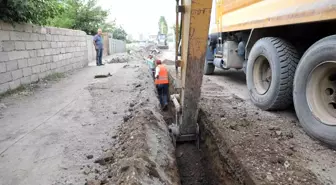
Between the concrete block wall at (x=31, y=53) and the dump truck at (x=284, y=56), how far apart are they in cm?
398

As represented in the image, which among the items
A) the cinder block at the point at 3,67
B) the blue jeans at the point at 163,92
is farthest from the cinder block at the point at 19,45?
the blue jeans at the point at 163,92

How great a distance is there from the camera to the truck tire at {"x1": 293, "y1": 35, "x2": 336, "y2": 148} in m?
2.98

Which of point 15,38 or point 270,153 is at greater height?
point 15,38

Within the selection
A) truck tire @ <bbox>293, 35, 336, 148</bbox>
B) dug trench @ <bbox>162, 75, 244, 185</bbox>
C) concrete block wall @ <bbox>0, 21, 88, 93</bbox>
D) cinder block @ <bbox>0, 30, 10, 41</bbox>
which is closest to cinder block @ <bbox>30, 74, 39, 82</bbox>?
concrete block wall @ <bbox>0, 21, 88, 93</bbox>

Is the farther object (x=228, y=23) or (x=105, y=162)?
(x=228, y=23)

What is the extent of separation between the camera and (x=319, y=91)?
10.8ft

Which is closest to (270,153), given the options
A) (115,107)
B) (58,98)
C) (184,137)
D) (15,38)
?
(184,137)

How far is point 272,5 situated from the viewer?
4168mm

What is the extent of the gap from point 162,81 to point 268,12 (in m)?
4.02

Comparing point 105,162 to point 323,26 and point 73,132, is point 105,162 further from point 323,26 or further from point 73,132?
point 323,26

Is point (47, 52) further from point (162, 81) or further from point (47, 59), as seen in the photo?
point (162, 81)

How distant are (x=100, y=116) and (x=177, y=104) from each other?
1334mm

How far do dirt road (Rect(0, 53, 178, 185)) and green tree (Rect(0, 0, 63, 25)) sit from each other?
1756 mm

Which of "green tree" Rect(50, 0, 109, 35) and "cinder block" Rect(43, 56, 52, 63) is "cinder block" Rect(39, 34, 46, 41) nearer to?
"cinder block" Rect(43, 56, 52, 63)
